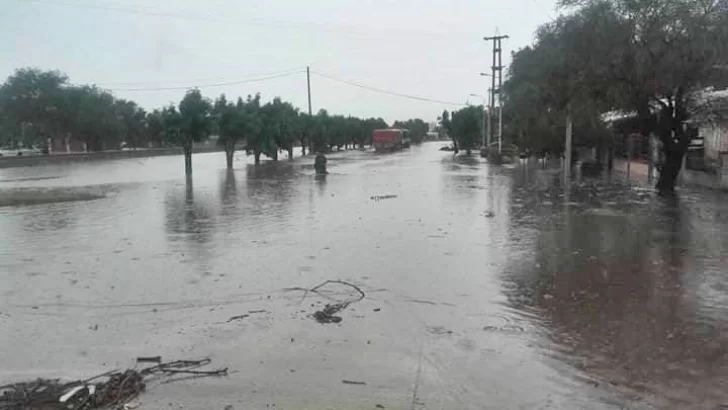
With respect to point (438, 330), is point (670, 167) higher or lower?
higher

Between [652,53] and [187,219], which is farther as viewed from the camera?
[652,53]

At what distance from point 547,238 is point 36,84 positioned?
72.6 meters

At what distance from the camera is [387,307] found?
27.7 feet

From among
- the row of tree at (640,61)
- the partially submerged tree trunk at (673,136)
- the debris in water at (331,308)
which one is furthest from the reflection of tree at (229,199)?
the partially submerged tree trunk at (673,136)

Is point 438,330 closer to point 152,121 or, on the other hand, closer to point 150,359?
point 150,359

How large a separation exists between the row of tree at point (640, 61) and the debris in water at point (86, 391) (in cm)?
1971

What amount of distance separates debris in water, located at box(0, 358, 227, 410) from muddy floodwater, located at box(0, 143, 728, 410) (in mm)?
210

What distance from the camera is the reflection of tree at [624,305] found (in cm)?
611

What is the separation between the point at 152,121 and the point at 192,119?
528 centimetres

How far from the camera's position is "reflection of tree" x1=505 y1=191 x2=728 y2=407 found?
6.11m

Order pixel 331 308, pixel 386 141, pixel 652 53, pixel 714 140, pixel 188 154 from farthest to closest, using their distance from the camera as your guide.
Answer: pixel 386 141, pixel 188 154, pixel 714 140, pixel 652 53, pixel 331 308

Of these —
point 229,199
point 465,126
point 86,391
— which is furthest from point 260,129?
point 86,391

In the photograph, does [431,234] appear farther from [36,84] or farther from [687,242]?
[36,84]

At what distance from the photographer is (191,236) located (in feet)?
48.5
